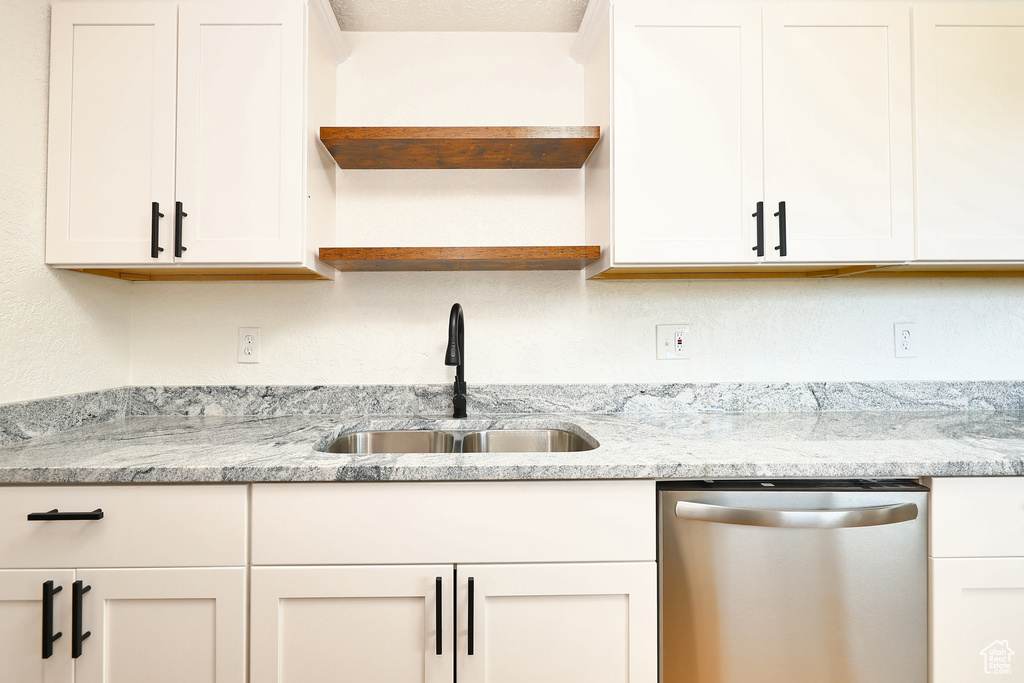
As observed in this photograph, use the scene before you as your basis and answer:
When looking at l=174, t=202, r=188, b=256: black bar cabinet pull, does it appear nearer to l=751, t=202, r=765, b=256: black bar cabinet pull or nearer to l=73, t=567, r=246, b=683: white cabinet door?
l=73, t=567, r=246, b=683: white cabinet door

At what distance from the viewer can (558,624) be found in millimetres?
1088

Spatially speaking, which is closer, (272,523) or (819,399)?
(272,523)

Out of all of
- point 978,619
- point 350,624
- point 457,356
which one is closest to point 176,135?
point 457,356

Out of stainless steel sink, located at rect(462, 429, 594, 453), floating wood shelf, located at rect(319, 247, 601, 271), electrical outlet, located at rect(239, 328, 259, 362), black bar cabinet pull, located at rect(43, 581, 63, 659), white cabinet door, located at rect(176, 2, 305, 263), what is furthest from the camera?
electrical outlet, located at rect(239, 328, 259, 362)

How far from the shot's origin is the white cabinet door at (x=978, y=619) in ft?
3.61

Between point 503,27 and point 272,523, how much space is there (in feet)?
5.41

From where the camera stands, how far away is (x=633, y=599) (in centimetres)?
109

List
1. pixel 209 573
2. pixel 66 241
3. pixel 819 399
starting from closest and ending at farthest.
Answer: pixel 209 573 < pixel 66 241 < pixel 819 399

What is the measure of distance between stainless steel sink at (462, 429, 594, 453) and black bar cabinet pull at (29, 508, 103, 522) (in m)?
0.88

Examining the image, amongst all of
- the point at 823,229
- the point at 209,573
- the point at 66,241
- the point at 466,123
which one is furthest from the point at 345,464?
the point at 823,229

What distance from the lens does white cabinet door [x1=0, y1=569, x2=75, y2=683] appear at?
1049 mm

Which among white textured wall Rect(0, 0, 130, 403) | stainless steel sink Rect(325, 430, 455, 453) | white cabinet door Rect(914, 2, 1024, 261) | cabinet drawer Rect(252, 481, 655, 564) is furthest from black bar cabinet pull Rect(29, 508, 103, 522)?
white cabinet door Rect(914, 2, 1024, 261)

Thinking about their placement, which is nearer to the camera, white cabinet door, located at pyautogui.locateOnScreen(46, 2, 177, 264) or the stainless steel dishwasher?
the stainless steel dishwasher

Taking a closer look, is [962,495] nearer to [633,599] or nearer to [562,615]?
[633,599]
